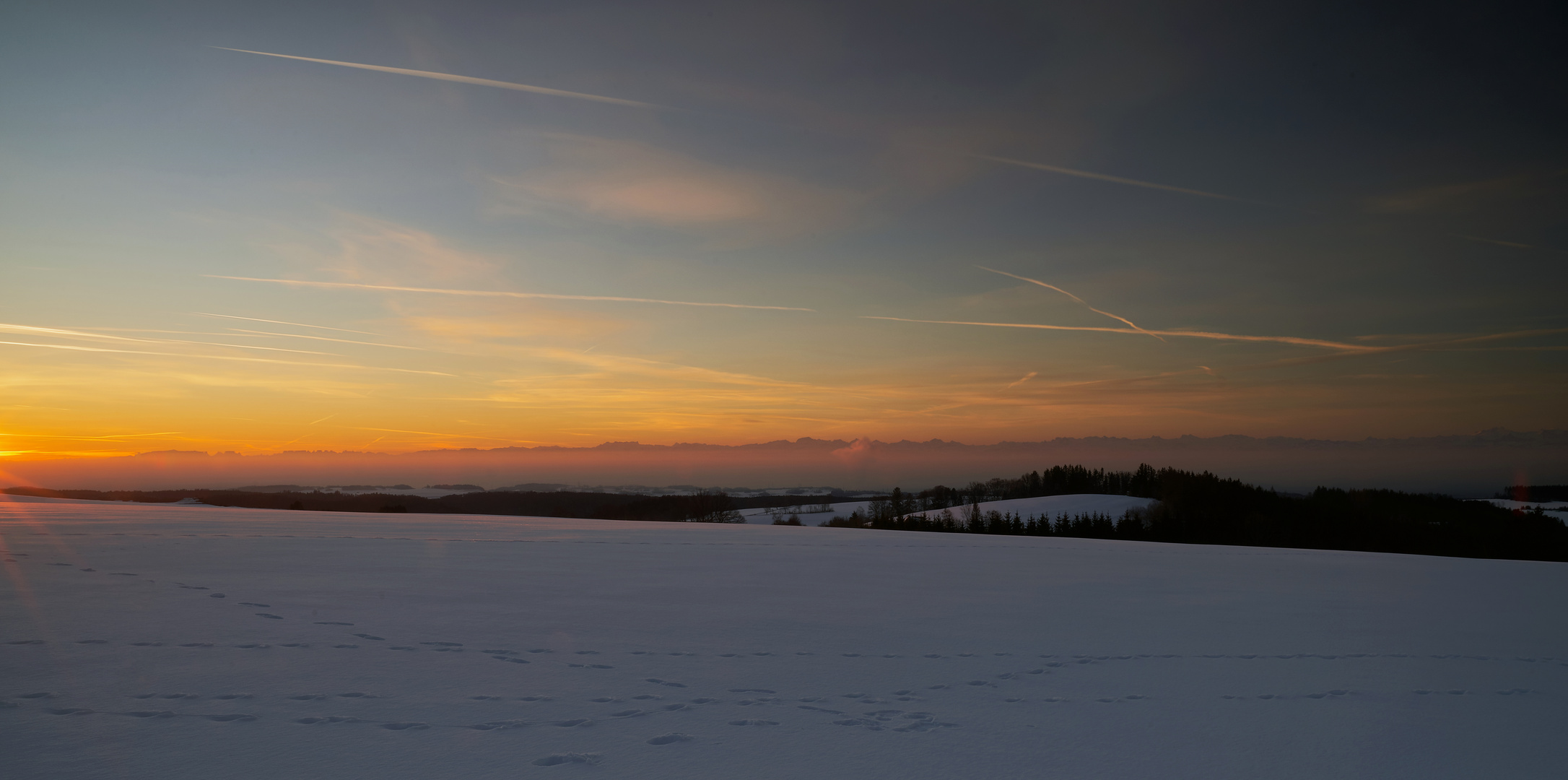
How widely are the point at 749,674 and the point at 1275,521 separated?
6973cm

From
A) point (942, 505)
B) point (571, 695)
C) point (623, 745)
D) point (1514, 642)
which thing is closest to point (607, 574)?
Result: point (571, 695)

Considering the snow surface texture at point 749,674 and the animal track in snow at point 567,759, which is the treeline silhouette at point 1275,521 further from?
the animal track in snow at point 567,759

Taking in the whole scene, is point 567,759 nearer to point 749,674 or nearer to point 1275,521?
point 749,674

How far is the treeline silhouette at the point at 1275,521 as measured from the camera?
47.2 m

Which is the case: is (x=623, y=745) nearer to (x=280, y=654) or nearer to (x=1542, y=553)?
(x=280, y=654)

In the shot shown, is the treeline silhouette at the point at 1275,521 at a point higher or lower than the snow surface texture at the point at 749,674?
lower

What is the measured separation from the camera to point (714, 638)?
5.80m

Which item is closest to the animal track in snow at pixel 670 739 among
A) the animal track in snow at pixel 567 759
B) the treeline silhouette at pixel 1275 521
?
the animal track in snow at pixel 567 759

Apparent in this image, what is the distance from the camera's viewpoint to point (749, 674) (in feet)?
15.8

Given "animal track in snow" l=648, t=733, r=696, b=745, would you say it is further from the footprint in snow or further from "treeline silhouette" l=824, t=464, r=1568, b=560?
"treeline silhouette" l=824, t=464, r=1568, b=560

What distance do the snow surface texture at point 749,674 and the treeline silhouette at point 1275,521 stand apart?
27650 millimetres

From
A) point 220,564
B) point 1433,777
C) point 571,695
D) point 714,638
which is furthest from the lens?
point 220,564

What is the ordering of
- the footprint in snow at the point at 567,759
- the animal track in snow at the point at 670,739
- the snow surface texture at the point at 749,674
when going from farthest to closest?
the animal track in snow at the point at 670,739 < the snow surface texture at the point at 749,674 < the footprint in snow at the point at 567,759

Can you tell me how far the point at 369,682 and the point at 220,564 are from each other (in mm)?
6765
